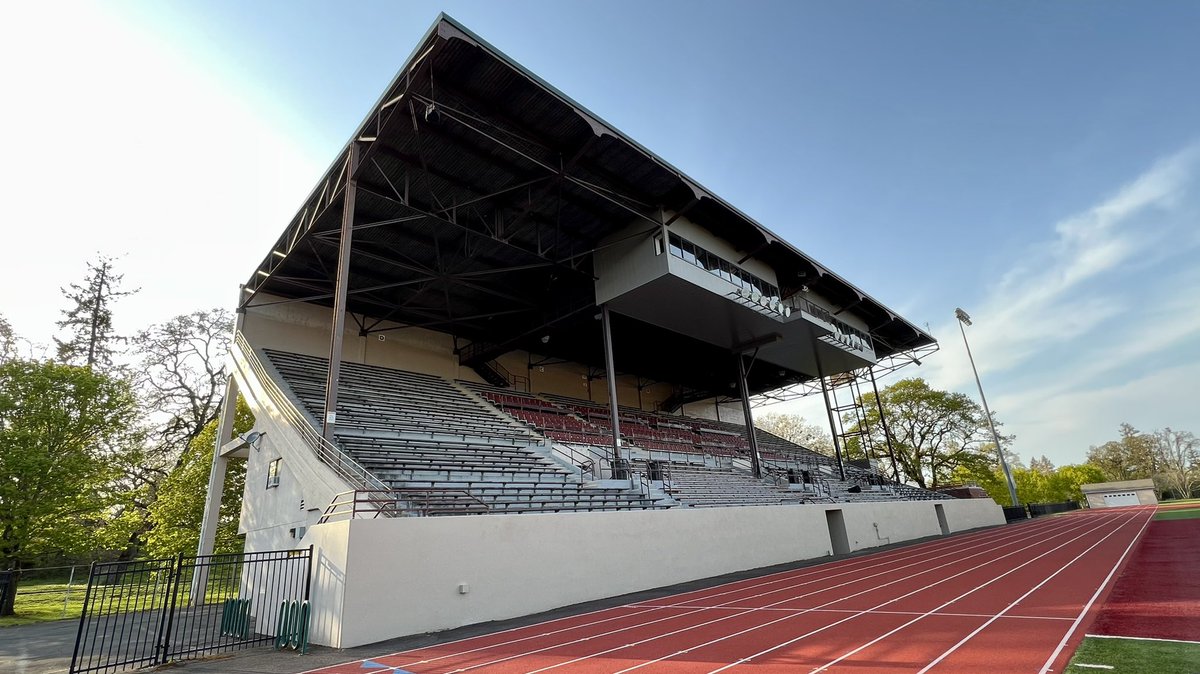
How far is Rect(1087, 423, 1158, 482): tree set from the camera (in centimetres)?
8244

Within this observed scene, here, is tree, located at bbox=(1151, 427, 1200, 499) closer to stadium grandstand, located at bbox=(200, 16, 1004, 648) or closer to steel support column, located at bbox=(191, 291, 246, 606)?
stadium grandstand, located at bbox=(200, 16, 1004, 648)

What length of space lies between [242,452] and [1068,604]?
23.7m

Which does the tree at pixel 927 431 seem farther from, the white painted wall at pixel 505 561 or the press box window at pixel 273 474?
the press box window at pixel 273 474

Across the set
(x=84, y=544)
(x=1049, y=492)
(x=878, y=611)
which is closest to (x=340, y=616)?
(x=878, y=611)

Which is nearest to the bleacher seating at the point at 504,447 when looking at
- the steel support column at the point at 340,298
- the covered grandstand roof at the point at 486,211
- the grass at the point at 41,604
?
the steel support column at the point at 340,298

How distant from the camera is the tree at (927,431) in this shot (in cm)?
4544

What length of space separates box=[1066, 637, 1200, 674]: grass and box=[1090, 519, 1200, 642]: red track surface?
56 cm

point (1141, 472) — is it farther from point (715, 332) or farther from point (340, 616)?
point (340, 616)

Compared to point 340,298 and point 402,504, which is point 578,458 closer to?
point 402,504

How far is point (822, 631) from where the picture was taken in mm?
7203

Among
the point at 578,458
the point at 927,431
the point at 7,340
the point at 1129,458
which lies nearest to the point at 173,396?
the point at 7,340

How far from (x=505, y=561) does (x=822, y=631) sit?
5.79m

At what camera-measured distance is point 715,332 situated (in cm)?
2477

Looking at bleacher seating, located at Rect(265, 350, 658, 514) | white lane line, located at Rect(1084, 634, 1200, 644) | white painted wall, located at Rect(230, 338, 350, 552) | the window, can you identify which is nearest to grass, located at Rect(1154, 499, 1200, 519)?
the window
